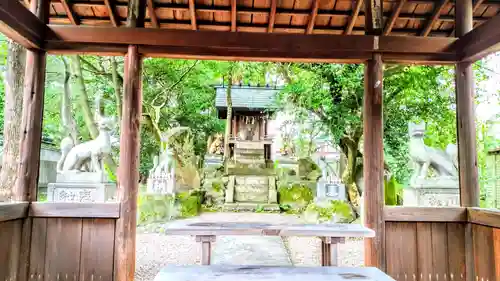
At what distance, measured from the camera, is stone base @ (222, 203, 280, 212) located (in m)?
10.5

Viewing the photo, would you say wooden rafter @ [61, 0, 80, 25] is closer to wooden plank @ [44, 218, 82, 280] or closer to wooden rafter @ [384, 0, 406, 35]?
wooden plank @ [44, 218, 82, 280]

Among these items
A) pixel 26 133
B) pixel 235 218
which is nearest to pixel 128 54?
pixel 26 133

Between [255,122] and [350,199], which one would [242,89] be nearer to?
[255,122]

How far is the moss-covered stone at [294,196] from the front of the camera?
10984 mm

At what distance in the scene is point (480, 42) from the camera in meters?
3.18

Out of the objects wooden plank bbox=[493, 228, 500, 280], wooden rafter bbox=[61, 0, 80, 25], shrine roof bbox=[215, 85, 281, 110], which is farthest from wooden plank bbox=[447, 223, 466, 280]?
shrine roof bbox=[215, 85, 281, 110]

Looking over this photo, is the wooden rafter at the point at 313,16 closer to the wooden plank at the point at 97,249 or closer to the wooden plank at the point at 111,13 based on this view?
the wooden plank at the point at 111,13

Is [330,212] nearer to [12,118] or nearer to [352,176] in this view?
[352,176]

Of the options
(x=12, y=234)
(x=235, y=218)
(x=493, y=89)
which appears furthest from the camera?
(x=235, y=218)

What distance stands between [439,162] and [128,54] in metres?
3.76

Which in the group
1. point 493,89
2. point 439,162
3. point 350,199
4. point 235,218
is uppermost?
point 493,89

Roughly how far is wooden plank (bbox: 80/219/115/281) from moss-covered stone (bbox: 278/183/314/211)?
317 inches

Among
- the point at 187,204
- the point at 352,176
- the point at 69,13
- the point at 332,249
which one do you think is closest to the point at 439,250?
the point at 332,249

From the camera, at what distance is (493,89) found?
6559 mm
